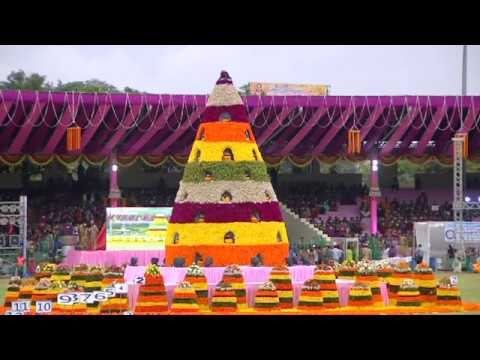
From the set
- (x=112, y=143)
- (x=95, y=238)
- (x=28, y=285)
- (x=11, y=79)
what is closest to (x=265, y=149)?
(x=112, y=143)

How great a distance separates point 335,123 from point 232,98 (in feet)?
59.0

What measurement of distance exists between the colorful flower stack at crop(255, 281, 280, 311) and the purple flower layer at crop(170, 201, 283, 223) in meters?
3.20

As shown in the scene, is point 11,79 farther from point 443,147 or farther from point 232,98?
point 232,98

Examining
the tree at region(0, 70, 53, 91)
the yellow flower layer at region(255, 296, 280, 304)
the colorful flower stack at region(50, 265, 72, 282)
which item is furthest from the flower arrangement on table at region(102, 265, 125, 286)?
the tree at region(0, 70, 53, 91)

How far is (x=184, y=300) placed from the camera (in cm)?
2169

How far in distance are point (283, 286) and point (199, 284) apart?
71.1 inches

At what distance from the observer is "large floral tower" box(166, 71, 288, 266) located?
2520cm

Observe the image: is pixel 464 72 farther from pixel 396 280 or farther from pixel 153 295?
pixel 153 295

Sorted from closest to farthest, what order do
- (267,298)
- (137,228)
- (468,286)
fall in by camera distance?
(267,298) → (468,286) → (137,228)

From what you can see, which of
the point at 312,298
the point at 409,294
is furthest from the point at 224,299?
the point at 409,294

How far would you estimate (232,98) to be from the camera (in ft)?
85.3

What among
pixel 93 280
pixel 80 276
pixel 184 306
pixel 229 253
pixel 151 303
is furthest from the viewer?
pixel 229 253

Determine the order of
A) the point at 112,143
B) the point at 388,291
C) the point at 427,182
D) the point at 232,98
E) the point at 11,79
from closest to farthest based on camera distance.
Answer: the point at 388,291, the point at 232,98, the point at 112,143, the point at 427,182, the point at 11,79

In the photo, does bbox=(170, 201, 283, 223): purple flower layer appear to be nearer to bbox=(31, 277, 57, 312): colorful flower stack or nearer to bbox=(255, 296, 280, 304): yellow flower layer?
bbox=(255, 296, 280, 304): yellow flower layer
